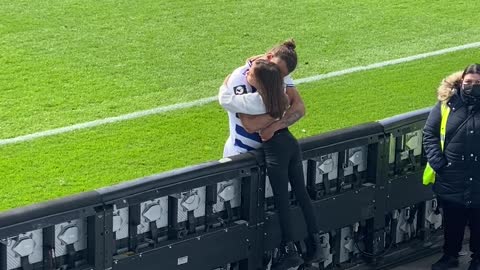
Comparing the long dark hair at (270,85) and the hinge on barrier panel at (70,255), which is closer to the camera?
the hinge on barrier panel at (70,255)

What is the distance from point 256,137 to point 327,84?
594 centimetres

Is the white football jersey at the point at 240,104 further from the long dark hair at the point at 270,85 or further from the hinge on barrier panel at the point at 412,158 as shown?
the hinge on barrier panel at the point at 412,158

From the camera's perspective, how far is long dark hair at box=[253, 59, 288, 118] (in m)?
8.22

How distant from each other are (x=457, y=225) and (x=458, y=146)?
641 mm

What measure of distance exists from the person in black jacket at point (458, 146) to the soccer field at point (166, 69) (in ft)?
10.6

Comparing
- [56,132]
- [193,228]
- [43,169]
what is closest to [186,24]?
[56,132]

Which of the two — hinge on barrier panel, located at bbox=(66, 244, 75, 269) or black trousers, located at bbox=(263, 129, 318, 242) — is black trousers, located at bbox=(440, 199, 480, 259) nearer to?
black trousers, located at bbox=(263, 129, 318, 242)

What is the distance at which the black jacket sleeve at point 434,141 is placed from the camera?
29.2ft

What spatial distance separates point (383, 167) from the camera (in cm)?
928

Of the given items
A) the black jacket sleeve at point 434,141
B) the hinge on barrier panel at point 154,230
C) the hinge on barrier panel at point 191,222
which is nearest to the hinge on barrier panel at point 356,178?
the black jacket sleeve at point 434,141

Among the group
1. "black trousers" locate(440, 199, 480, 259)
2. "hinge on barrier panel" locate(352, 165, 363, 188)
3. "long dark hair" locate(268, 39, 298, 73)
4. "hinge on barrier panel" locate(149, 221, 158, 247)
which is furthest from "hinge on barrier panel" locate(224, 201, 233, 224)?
"black trousers" locate(440, 199, 480, 259)

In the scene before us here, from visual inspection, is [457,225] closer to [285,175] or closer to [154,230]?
[285,175]

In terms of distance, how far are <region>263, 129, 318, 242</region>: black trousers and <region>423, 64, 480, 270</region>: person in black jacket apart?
1.05 m

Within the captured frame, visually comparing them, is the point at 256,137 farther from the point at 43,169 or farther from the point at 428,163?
the point at 43,169
